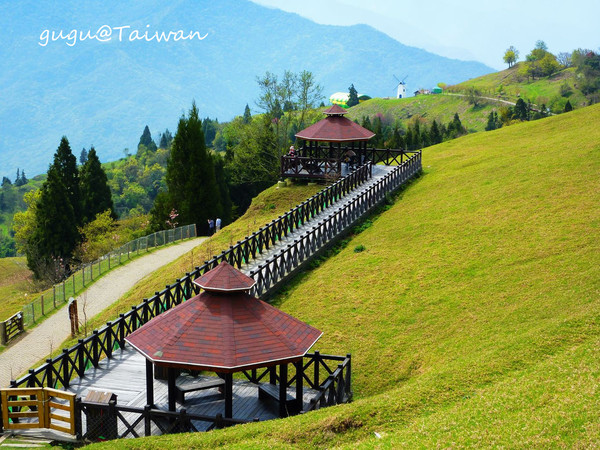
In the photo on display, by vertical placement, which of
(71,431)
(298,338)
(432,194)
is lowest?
(71,431)

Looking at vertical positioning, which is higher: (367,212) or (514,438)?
(367,212)

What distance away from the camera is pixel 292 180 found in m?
41.1

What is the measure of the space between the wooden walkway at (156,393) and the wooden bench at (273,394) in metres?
0.20

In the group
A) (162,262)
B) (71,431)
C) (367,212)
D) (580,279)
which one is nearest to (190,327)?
(71,431)

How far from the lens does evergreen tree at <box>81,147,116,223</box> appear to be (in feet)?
204

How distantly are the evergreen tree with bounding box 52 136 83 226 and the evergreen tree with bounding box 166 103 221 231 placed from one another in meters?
12.3

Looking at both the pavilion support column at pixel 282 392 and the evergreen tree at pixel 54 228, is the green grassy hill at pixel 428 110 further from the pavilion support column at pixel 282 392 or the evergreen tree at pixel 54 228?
the pavilion support column at pixel 282 392

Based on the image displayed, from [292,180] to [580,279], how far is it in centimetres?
2319

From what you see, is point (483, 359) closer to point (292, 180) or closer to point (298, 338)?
point (298, 338)

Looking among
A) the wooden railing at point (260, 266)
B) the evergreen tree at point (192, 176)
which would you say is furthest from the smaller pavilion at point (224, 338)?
the evergreen tree at point (192, 176)

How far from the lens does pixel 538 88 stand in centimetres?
14312

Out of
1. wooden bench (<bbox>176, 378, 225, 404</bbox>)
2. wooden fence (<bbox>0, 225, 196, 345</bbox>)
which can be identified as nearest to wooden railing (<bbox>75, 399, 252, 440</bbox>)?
wooden bench (<bbox>176, 378, 225, 404</bbox>)

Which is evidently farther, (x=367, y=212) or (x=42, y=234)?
(x=42, y=234)

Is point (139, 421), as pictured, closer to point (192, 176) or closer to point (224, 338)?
point (224, 338)
